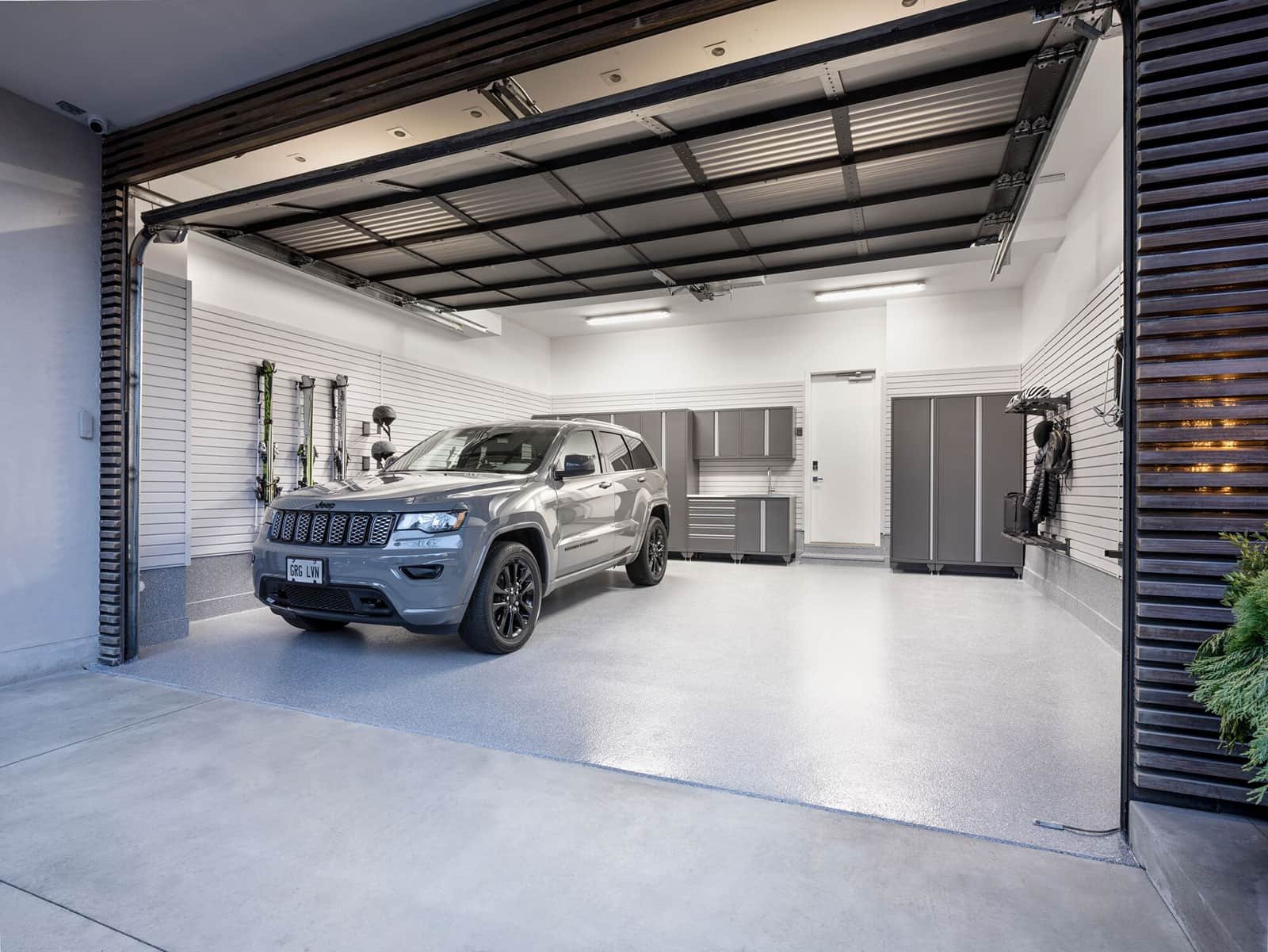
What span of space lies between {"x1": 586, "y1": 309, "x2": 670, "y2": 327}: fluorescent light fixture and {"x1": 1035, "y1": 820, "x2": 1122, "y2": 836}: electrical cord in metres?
7.38

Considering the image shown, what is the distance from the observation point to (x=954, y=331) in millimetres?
7699

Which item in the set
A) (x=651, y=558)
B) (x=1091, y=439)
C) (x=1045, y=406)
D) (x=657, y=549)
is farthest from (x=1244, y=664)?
(x=657, y=549)

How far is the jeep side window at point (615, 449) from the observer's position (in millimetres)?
5568

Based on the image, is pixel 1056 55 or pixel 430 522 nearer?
pixel 1056 55

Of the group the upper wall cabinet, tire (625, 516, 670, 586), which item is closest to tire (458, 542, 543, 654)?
tire (625, 516, 670, 586)

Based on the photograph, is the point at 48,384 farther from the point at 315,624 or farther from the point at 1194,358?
the point at 1194,358

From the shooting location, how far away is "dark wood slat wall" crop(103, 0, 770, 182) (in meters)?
2.45

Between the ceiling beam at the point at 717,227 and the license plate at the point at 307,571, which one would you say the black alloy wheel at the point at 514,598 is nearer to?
the license plate at the point at 307,571

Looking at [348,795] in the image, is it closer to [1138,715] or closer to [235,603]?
[1138,715]

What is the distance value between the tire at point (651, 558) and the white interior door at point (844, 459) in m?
2.88

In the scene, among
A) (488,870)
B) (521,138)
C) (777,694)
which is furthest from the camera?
(777,694)

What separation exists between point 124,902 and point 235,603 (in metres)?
4.14

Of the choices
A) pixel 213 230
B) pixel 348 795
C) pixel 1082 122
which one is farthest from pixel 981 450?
pixel 213 230

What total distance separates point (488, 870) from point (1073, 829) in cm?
183
